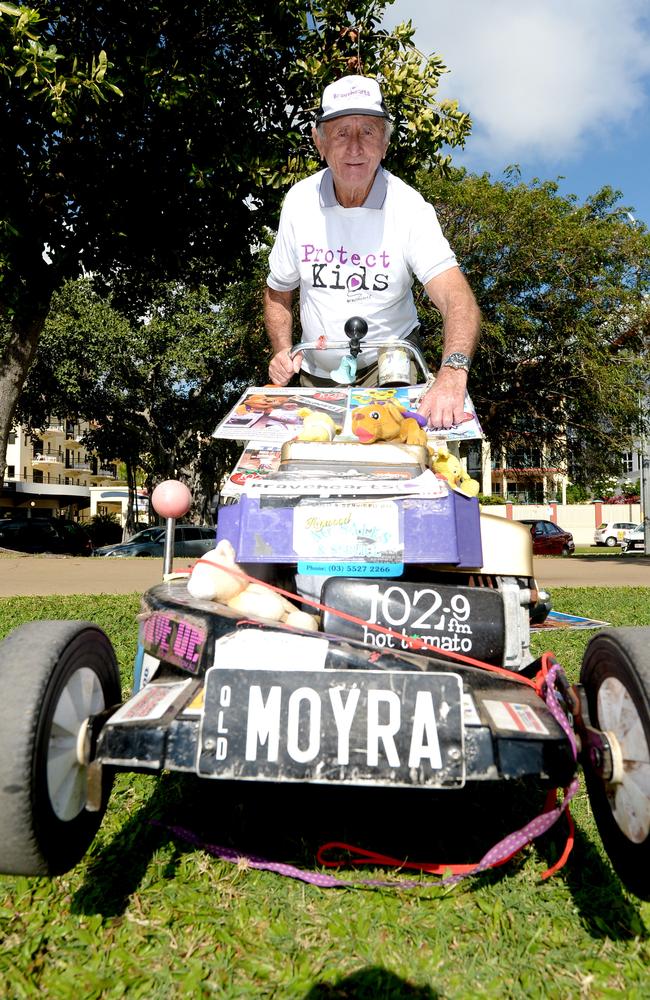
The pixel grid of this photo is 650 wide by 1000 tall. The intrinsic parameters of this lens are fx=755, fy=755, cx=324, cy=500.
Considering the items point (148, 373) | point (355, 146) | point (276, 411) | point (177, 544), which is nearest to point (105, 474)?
point (148, 373)

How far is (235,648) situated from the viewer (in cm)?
194

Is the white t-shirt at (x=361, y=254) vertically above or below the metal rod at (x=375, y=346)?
above

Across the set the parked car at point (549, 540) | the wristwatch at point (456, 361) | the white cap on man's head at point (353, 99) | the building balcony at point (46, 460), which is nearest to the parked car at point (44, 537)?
the parked car at point (549, 540)

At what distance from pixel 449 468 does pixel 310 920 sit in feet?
4.89

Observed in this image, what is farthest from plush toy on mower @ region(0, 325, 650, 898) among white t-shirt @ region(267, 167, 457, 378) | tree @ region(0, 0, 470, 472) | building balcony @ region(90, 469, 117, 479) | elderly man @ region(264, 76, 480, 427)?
building balcony @ region(90, 469, 117, 479)

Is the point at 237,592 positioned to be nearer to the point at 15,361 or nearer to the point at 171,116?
the point at 171,116

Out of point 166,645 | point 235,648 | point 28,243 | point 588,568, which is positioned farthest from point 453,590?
point 588,568

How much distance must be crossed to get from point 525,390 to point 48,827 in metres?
→ 18.6

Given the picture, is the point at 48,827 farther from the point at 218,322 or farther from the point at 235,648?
the point at 218,322

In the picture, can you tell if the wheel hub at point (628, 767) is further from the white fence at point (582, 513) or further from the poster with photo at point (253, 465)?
the white fence at point (582, 513)

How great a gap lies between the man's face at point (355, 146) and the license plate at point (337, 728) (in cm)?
243

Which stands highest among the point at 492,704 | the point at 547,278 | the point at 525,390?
the point at 547,278

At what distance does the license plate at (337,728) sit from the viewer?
5.40ft

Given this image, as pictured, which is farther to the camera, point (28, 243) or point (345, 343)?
point (28, 243)
